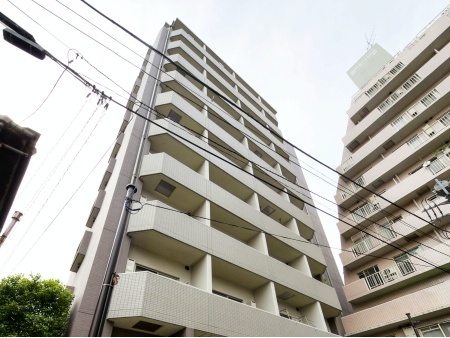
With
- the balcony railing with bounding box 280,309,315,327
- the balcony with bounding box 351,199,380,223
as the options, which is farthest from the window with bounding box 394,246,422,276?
the balcony railing with bounding box 280,309,315,327

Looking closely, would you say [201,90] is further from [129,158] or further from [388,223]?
[388,223]

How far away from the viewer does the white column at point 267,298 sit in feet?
36.7

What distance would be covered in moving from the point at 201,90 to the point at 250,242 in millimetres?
11246

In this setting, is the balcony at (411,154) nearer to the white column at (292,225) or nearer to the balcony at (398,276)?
the white column at (292,225)

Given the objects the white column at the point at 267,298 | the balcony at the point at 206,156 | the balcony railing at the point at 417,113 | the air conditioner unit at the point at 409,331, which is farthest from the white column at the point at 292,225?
the balcony railing at the point at 417,113

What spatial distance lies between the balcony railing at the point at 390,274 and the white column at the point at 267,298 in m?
8.43

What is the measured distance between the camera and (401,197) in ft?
55.5

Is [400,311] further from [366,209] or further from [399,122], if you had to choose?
[399,122]

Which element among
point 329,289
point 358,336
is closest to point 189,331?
point 329,289

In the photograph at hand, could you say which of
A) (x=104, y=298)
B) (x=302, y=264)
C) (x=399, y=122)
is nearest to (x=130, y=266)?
(x=104, y=298)

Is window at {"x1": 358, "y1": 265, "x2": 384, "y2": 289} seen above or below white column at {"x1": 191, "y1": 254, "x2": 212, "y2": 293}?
above

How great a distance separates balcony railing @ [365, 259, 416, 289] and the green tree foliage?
646 inches

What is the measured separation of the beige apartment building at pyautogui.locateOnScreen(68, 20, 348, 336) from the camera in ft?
25.4

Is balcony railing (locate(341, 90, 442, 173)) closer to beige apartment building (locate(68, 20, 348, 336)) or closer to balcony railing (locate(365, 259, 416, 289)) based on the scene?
balcony railing (locate(365, 259, 416, 289))
